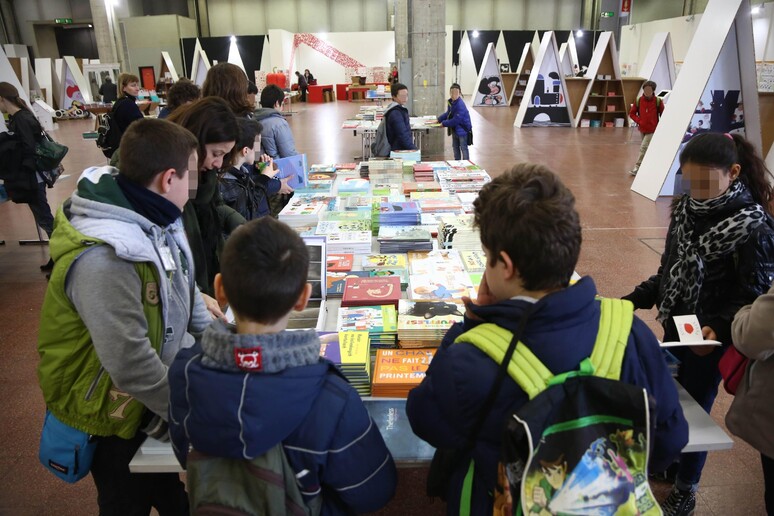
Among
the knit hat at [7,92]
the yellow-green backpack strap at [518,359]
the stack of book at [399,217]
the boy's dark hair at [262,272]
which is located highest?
the knit hat at [7,92]

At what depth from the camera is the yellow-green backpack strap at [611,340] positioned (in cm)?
102

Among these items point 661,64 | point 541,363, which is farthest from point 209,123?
point 661,64

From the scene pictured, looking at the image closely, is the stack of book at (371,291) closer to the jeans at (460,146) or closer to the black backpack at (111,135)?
the black backpack at (111,135)

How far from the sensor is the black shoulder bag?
1.00m

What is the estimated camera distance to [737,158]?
6.08 feet

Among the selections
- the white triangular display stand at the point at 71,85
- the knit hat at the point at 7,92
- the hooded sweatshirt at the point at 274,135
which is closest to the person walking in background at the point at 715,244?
the hooded sweatshirt at the point at 274,135

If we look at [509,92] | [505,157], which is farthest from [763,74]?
[509,92]

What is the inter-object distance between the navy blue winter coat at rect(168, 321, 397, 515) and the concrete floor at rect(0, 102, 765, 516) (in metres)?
1.32

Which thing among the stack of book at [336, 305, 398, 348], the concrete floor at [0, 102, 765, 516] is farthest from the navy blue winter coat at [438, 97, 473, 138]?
the stack of book at [336, 305, 398, 348]

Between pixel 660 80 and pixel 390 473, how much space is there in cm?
1293

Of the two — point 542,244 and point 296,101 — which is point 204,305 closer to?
point 542,244

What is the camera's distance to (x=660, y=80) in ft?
38.9

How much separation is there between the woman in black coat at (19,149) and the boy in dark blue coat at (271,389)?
4732 mm

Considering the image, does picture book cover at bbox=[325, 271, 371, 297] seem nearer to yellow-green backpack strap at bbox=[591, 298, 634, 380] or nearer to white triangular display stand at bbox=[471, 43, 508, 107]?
yellow-green backpack strap at bbox=[591, 298, 634, 380]
